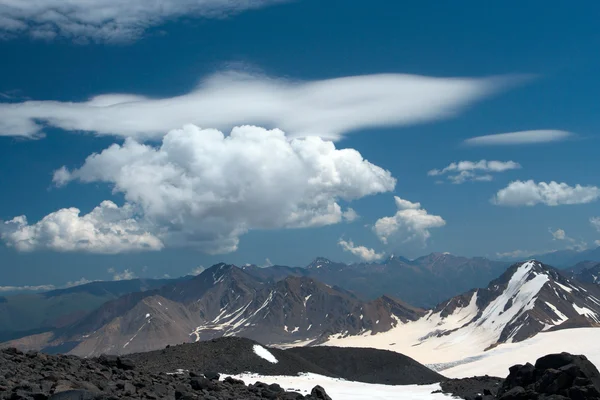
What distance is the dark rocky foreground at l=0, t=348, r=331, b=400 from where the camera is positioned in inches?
875

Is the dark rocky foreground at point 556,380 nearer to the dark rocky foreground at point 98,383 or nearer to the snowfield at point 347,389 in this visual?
the dark rocky foreground at point 98,383

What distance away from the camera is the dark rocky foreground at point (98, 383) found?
72.9 feet

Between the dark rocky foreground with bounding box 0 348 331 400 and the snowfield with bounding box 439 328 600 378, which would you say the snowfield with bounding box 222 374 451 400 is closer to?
the dark rocky foreground with bounding box 0 348 331 400

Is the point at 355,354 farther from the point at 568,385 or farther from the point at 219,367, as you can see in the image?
the point at 568,385

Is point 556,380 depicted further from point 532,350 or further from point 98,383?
point 532,350

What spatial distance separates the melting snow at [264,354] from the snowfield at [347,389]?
7396 millimetres

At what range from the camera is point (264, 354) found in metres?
67.6

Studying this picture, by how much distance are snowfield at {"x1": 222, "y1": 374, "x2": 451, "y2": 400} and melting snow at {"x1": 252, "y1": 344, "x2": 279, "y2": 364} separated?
7.40 meters

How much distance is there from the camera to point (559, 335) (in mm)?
153750

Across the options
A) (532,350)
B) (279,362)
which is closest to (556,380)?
(279,362)

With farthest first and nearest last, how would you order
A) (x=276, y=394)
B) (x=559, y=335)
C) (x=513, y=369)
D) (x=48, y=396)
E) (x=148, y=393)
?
(x=559, y=335)
(x=513, y=369)
(x=276, y=394)
(x=148, y=393)
(x=48, y=396)

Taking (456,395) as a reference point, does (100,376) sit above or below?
above

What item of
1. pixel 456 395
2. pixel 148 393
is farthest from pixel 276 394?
pixel 456 395

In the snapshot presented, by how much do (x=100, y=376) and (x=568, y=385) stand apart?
74.9 feet
